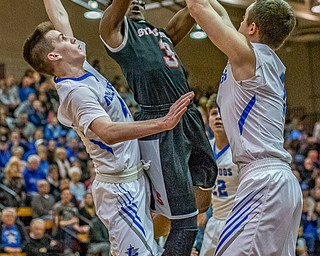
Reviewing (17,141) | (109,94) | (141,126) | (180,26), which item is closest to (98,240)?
(17,141)

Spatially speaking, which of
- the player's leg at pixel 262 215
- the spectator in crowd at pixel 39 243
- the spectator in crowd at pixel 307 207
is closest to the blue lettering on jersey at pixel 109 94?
the player's leg at pixel 262 215

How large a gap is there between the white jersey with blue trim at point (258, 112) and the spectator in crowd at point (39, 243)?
5698mm

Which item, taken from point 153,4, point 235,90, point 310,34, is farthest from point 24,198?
point 310,34

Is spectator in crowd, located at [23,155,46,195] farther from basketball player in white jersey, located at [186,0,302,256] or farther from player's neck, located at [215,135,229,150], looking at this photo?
basketball player in white jersey, located at [186,0,302,256]

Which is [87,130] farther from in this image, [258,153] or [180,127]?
[258,153]

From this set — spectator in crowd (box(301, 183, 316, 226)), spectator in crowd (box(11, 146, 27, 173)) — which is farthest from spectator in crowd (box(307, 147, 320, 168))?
spectator in crowd (box(11, 146, 27, 173))

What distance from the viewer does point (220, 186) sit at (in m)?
7.24

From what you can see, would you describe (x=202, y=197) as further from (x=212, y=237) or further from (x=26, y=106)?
(x=26, y=106)

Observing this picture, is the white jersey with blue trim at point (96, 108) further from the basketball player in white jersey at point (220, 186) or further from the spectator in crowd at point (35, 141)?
the spectator in crowd at point (35, 141)

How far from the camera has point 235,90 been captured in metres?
4.25

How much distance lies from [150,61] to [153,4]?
13782mm

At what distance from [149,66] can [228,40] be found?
0.86m

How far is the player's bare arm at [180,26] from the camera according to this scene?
17.2ft

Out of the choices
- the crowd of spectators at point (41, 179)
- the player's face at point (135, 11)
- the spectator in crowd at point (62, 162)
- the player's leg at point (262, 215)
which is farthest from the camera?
the spectator in crowd at point (62, 162)
